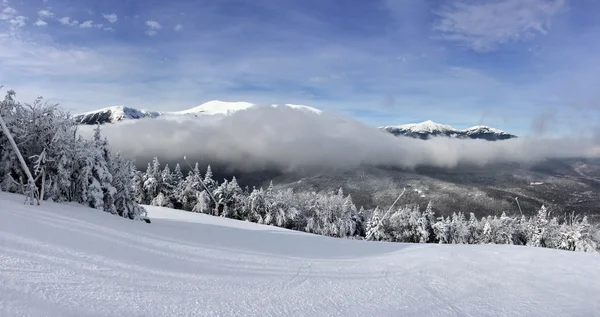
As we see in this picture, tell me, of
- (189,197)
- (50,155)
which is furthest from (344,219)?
(50,155)

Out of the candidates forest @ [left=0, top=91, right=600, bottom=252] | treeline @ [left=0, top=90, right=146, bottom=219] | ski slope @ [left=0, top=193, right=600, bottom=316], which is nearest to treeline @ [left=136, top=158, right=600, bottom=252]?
forest @ [left=0, top=91, right=600, bottom=252]

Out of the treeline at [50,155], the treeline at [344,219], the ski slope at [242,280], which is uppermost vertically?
the treeline at [50,155]

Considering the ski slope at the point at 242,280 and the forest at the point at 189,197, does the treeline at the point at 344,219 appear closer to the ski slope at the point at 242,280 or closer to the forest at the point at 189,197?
the forest at the point at 189,197

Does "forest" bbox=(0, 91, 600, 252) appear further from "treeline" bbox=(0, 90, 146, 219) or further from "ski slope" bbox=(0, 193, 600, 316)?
"ski slope" bbox=(0, 193, 600, 316)

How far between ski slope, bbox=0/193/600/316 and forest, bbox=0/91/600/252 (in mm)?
10424

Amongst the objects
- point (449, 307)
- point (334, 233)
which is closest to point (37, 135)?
point (449, 307)

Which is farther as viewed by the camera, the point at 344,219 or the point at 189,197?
the point at 344,219

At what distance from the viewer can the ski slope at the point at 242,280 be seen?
250 inches

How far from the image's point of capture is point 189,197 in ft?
197

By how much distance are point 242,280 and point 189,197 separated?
5380 cm

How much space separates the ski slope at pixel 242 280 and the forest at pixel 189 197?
34.2 feet

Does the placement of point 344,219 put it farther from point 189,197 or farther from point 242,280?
point 242,280

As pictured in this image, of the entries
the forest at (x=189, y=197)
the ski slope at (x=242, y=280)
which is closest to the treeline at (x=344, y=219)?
the forest at (x=189, y=197)

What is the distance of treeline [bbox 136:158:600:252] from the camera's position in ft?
192
